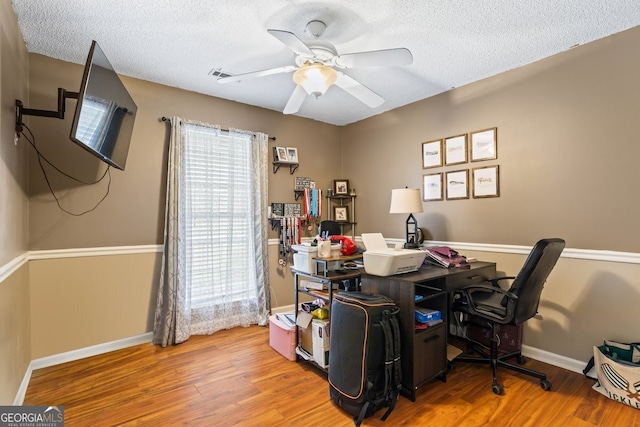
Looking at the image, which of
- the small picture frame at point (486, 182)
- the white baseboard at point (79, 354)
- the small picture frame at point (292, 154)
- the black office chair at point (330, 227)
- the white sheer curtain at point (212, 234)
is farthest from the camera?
the black office chair at point (330, 227)

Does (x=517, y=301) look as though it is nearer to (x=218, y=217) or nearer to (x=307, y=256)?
(x=307, y=256)

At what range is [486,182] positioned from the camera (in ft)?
9.37

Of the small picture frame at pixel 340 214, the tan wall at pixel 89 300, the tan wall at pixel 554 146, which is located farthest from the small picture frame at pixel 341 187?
the tan wall at pixel 89 300

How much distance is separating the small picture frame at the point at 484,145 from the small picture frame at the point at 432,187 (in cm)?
40

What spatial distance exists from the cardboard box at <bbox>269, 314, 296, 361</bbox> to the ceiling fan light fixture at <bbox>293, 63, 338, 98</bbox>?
6.14 ft

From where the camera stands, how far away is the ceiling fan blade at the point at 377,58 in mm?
1812

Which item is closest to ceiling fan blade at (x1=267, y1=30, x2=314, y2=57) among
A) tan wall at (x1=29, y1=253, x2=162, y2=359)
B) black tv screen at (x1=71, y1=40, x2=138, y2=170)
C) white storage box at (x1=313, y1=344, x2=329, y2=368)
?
black tv screen at (x1=71, y1=40, x2=138, y2=170)

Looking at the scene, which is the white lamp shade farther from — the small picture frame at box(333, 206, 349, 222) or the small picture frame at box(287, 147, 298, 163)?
the small picture frame at box(287, 147, 298, 163)

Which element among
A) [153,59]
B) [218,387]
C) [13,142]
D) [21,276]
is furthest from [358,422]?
[153,59]

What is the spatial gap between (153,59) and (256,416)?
2.74 m

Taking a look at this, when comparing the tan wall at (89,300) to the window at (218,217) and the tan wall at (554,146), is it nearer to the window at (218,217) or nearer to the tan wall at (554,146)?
the window at (218,217)

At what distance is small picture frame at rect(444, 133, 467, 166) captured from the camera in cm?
302

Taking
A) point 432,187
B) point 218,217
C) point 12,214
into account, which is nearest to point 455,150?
point 432,187

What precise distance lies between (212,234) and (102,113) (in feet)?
5.04
